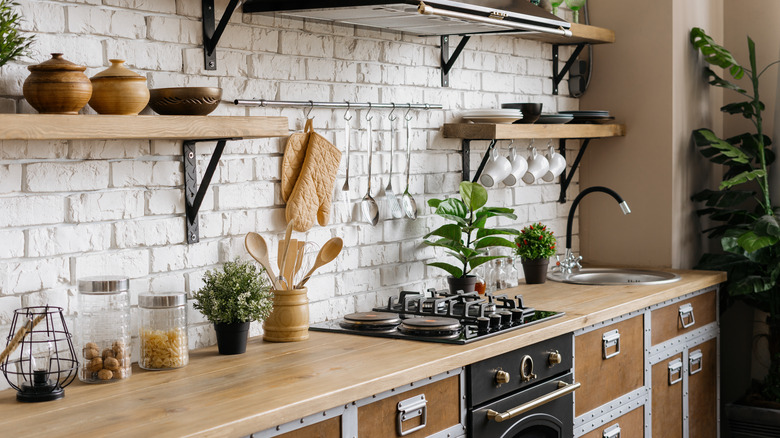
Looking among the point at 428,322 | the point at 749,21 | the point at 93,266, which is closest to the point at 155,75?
the point at 93,266

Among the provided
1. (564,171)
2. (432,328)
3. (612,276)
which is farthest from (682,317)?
(432,328)

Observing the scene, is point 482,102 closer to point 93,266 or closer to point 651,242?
point 651,242

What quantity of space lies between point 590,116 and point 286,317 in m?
1.85

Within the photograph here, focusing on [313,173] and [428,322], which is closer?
[428,322]

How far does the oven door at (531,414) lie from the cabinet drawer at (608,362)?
3.9 inches

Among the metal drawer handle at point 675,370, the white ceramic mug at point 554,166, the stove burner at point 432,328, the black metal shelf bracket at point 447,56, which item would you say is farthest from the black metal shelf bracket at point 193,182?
the metal drawer handle at point 675,370

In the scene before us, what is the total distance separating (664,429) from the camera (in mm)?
3346

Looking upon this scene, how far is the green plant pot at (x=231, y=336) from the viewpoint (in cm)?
225

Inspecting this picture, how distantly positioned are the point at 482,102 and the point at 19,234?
1933mm

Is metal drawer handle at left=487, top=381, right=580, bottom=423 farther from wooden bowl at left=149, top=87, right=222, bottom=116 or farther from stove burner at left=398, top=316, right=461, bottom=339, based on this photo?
wooden bowl at left=149, top=87, right=222, bottom=116

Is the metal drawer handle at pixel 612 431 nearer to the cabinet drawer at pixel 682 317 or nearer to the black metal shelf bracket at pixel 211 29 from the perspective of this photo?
the cabinet drawer at pixel 682 317

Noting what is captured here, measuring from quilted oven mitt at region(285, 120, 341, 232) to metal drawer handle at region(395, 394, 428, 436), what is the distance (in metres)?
0.71

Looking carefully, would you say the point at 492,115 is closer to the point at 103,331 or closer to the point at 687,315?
the point at 687,315

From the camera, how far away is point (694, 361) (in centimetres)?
355
